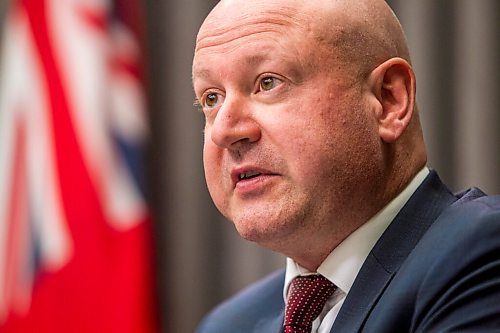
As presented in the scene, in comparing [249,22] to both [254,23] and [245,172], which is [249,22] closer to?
[254,23]

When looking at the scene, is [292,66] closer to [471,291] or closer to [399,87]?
[399,87]

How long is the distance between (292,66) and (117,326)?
1.83 m

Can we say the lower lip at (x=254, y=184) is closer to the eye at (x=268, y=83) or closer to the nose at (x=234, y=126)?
the nose at (x=234, y=126)

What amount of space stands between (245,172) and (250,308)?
1.72 feet

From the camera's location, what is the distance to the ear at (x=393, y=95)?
1.94m

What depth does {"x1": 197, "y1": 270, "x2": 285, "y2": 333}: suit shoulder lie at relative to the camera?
7.35 ft

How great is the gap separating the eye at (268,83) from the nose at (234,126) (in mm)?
53

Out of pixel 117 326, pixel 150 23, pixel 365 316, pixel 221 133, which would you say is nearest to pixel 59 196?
pixel 117 326

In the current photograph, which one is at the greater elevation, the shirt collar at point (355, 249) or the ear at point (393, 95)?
the ear at point (393, 95)

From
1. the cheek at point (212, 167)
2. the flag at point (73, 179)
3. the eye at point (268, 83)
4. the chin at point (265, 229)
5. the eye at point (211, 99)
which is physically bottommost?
the flag at point (73, 179)

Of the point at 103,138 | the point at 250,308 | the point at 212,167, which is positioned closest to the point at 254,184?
the point at 212,167

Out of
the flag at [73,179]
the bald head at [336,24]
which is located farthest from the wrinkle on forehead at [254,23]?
the flag at [73,179]

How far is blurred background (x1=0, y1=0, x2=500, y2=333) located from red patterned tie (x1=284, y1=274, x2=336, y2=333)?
1534mm

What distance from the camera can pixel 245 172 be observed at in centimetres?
191
